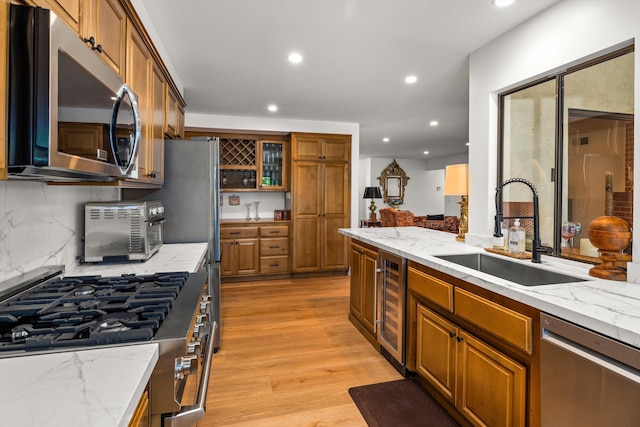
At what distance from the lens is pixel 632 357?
1016 millimetres

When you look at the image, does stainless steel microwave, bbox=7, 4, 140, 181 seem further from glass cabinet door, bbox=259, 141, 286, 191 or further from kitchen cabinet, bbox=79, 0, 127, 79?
glass cabinet door, bbox=259, 141, 286, 191

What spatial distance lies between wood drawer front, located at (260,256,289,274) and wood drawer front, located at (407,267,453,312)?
3.20m

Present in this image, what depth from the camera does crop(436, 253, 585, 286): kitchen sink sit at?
1.85 metres

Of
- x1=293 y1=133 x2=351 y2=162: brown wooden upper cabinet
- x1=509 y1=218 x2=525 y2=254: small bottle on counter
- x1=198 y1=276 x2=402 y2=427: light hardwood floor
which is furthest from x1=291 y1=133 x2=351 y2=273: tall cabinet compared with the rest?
x1=509 y1=218 x2=525 y2=254: small bottle on counter

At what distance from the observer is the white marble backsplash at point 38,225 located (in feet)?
4.59

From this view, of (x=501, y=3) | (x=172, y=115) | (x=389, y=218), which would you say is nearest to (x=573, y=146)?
(x=501, y=3)

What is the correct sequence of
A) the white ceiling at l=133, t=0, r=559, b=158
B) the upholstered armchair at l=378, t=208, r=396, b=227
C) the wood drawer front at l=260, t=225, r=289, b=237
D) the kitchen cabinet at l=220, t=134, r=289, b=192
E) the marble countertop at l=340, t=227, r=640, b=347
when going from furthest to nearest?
the upholstered armchair at l=378, t=208, r=396, b=227, the kitchen cabinet at l=220, t=134, r=289, b=192, the wood drawer front at l=260, t=225, r=289, b=237, the white ceiling at l=133, t=0, r=559, b=158, the marble countertop at l=340, t=227, r=640, b=347

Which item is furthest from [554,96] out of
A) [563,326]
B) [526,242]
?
[563,326]

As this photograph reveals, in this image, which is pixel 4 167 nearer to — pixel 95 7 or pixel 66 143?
pixel 66 143

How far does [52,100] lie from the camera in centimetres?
92

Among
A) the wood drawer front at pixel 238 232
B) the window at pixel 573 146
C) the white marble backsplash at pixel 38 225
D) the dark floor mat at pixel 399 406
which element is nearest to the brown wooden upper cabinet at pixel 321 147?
the wood drawer front at pixel 238 232

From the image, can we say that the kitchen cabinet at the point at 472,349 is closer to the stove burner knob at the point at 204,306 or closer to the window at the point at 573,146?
the window at the point at 573,146

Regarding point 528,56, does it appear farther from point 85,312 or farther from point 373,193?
point 373,193

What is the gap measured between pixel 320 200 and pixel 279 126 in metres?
1.30
